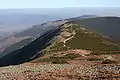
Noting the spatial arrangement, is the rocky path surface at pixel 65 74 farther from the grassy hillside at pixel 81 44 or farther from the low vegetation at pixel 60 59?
the grassy hillside at pixel 81 44

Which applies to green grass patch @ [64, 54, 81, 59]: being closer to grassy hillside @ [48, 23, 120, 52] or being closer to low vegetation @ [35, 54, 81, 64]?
low vegetation @ [35, 54, 81, 64]

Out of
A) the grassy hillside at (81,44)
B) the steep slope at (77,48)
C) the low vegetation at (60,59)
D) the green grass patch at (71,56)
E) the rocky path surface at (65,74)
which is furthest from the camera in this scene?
the grassy hillside at (81,44)

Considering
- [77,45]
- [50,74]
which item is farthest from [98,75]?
[77,45]

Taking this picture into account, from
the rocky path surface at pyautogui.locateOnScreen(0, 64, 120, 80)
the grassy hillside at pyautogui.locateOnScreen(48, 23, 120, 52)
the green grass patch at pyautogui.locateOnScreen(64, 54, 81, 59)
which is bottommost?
the grassy hillside at pyautogui.locateOnScreen(48, 23, 120, 52)

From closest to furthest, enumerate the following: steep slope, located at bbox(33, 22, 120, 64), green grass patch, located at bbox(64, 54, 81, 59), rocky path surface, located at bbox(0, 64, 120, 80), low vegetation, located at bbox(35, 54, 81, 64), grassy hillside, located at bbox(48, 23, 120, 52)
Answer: rocky path surface, located at bbox(0, 64, 120, 80) → low vegetation, located at bbox(35, 54, 81, 64) → green grass patch, located at bbox(64, 54, 81, 59) → steep slope, located at bbox(33, 22, 120, 64) → grassy hillside, located at bbox(48, 23, 120, 52)

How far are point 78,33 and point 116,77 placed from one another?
281 feet

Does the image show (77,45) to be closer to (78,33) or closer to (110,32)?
(78,33)

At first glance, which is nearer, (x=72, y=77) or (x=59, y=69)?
(x=72, y=77)

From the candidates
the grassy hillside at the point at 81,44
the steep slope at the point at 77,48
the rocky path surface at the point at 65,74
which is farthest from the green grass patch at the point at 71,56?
the rocky path surface at the point at 65,74

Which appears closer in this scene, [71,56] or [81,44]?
[71,56]

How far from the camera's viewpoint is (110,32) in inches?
7382

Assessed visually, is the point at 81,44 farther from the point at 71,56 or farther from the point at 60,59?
the point at 60,59

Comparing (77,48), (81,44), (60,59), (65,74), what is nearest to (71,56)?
(60,59)

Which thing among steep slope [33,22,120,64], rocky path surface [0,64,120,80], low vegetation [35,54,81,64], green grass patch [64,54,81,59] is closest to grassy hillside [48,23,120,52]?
steep slope [33,22,120,64]
